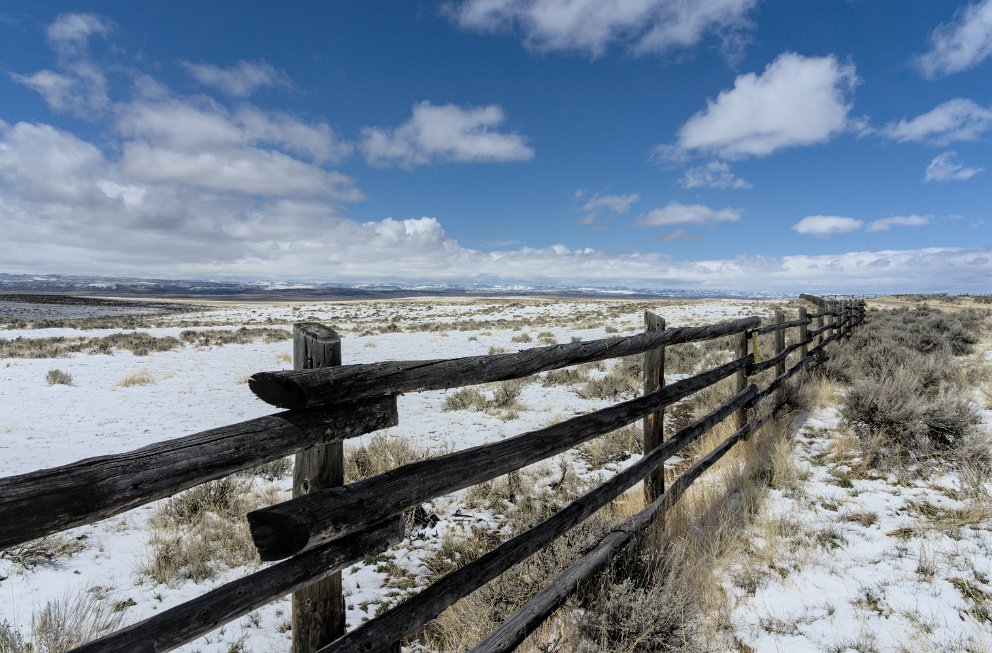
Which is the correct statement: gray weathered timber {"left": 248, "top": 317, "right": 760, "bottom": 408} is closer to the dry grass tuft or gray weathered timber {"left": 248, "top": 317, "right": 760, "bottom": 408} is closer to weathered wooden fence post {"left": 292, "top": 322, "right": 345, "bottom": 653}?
weathered wooden fence post {"left": 292, "top": 322, "right": 345, "bottom": 653}

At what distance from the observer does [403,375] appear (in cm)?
214

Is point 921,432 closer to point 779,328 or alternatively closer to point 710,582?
point 779,328

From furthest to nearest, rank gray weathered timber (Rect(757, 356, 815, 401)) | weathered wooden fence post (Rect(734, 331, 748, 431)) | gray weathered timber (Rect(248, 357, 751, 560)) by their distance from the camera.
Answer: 1. gray weathered timber (Rect(757, 356, 815, 401))
2. weathered wooden fence post (Rect(734, 331, 748, 431))
3. gray weathered timber (Rect(248, 357, 751, 560))

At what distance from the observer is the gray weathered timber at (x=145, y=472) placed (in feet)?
4.00

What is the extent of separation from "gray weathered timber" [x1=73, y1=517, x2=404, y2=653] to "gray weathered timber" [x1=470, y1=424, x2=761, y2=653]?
1.02 m

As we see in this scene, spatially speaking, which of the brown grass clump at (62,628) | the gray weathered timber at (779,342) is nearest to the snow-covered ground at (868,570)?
the gray weathered timber at (779,342)

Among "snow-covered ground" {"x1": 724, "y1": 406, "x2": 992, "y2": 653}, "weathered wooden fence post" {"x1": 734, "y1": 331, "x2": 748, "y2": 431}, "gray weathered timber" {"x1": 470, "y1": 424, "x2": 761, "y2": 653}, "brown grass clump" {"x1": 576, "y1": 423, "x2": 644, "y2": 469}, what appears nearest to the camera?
"gray weathered timber" {"x1": 470, "y1": 424, "x2": 761, "y2": 653}

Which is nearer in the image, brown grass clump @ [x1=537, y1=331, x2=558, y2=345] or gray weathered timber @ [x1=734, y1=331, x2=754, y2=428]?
gray weathered timber @ [x1=734, y1=331, x2=754, y2=428]

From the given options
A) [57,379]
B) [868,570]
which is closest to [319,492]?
[868,570]

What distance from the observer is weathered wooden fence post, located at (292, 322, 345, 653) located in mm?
1976

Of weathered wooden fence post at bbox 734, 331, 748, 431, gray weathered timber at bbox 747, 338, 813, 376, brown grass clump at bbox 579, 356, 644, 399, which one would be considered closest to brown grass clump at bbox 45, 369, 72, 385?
brown grass clump at bbox 579, 356, 644, 399

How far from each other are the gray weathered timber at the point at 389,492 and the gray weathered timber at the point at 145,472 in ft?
0.69

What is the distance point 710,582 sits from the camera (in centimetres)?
359

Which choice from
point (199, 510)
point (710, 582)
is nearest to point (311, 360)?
point (710, 582)
